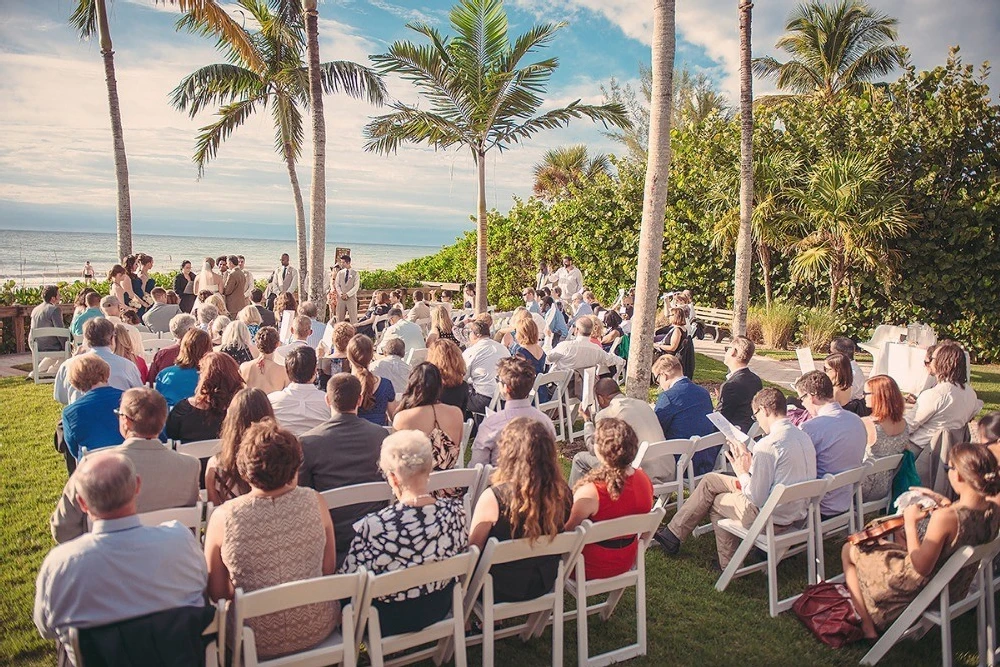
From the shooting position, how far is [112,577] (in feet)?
8.11

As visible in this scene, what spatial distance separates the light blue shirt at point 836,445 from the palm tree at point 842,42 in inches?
939

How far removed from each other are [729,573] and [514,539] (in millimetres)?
1978

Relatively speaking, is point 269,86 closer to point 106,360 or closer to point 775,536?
point 106,360

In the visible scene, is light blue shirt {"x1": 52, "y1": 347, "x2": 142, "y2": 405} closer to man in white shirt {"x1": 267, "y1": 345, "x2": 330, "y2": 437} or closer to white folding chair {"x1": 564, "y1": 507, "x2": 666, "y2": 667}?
man in white shirt {"x1": 267, "y1": 345, "x2": 330, "y2": 437}

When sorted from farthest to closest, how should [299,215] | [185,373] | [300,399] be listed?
→ [299,215] → [185,373] → [300,399]

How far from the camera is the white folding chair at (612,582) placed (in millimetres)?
3420

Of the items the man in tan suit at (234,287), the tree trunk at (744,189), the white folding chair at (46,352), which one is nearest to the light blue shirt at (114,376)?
the white folding chair at (46,352)

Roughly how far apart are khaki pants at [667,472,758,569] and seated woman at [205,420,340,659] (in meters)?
2.86

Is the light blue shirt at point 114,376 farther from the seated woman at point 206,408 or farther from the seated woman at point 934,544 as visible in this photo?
the seated woman at point 934,544

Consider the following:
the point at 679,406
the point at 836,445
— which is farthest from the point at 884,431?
the point at 679,406

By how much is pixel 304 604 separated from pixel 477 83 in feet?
48.7

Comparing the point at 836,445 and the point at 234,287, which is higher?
the point at 234,287

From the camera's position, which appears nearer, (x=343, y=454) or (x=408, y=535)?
(x=408, y=535)

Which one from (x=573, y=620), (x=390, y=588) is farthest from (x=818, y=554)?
(x=390, y=588)
